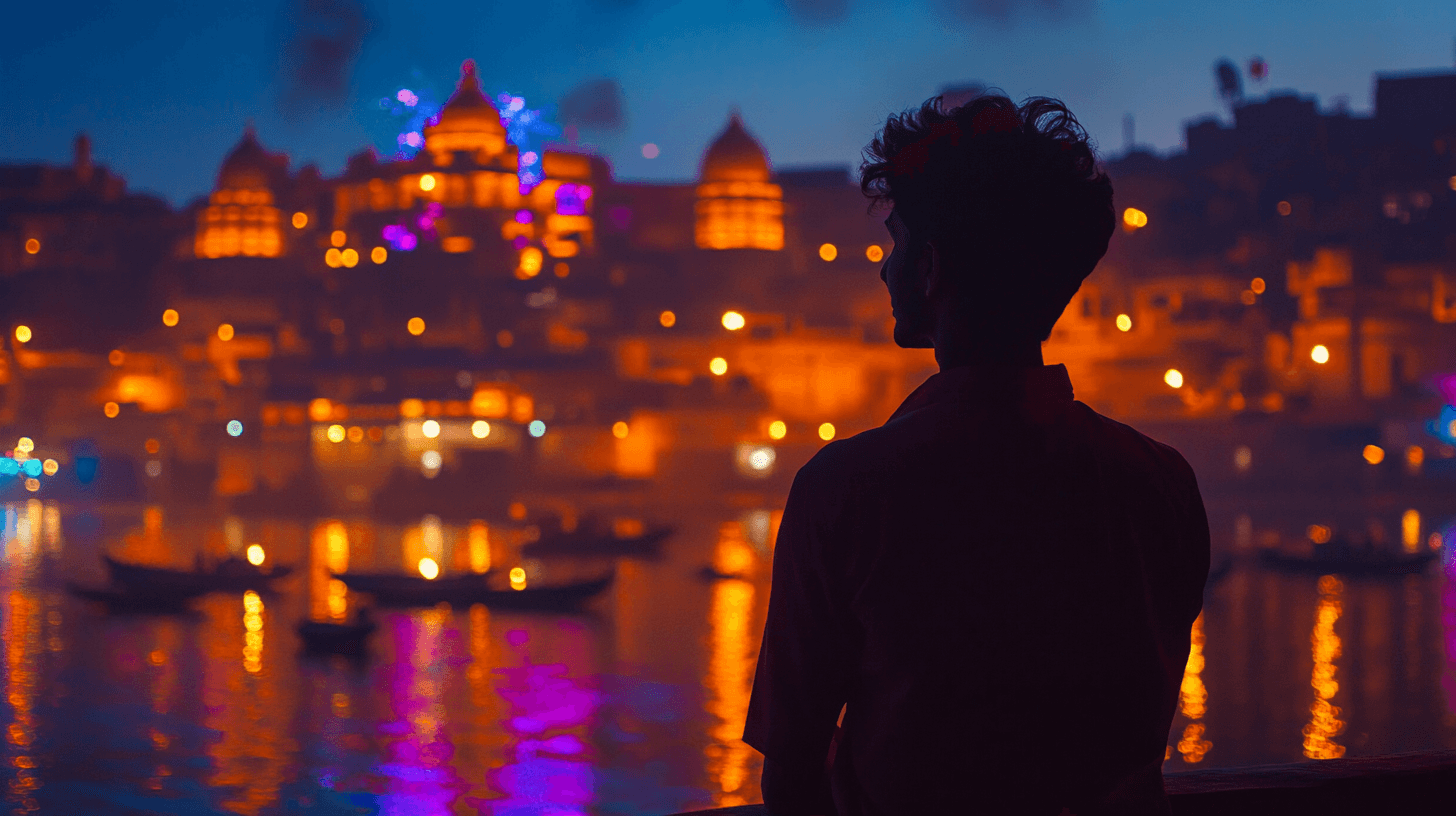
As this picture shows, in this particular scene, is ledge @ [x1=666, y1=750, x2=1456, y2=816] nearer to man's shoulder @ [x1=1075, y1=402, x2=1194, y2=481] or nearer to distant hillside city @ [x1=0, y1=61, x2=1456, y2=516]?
man's shoulder @ [x1=1075, y1=402, x2=1194, y2=481]

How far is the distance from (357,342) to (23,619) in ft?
57.1

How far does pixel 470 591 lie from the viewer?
29188 mm

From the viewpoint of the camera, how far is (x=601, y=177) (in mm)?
54125

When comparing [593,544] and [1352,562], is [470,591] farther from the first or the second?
[1352,562]

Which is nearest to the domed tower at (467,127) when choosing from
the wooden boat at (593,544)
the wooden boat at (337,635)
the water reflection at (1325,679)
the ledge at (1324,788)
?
the wooden boat at (593,544)

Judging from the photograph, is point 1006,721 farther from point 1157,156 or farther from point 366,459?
point 1157,156

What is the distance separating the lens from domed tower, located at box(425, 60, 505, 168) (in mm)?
51250

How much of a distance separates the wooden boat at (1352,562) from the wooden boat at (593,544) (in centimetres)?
1463

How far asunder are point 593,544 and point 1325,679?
60.4ft

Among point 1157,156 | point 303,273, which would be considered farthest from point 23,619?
point 1157,156

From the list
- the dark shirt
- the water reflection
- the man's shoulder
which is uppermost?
the man's shoulder

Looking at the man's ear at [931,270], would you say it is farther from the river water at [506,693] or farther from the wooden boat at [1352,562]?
the wooden boat at [1352,562]

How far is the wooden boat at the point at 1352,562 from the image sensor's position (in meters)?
31.2

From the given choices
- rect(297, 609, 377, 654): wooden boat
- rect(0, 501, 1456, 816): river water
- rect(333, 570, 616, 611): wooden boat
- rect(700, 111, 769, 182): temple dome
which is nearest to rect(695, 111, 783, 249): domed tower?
rect(700, 111, 769, 182): temple dome
